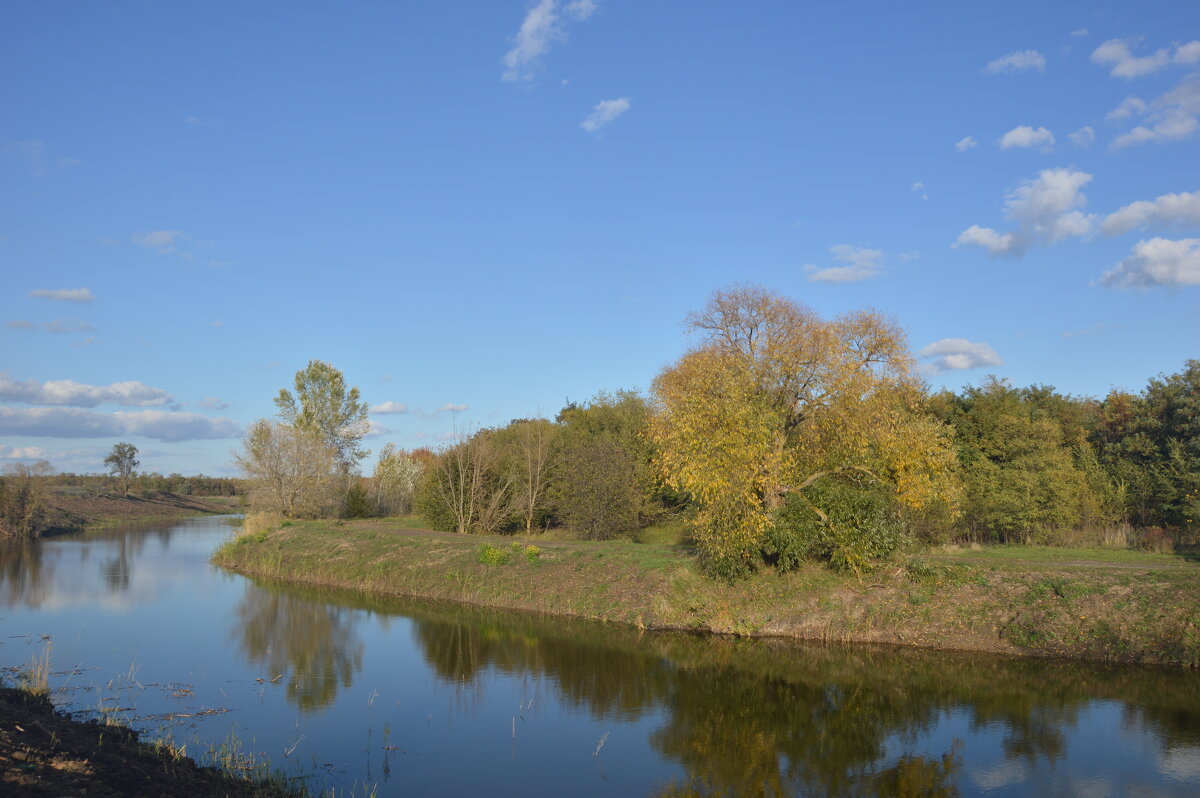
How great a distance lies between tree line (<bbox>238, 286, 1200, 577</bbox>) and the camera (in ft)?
71.8

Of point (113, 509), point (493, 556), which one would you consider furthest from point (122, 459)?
point (493, 556)

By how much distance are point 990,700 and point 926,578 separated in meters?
5.75

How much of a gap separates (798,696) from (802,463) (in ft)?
29.6

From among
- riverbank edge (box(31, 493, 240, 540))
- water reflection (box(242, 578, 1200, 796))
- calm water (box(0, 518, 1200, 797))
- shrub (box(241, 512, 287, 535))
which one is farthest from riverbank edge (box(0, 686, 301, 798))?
riverbank edge (box(31, 493, 240, 540))

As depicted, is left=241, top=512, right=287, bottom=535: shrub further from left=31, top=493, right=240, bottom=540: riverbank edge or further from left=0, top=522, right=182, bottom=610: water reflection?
left=31, top=493, right=240, bottom=540: riverbank edge

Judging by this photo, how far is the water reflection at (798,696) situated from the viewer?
1220 cm

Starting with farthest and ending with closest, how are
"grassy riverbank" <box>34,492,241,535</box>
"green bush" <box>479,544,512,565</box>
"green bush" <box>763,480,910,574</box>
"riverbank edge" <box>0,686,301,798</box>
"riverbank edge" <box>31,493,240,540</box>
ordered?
"grassy riverbank" <box>34,492,241,535</box>, "riverbank edge" <box>31,493,240,540</box>, "green bush" <box>479,544,512,565</box>, "green bush" <box>763,480,910,574</box>, "riverbank edge" <box>0,686,301,798</box>

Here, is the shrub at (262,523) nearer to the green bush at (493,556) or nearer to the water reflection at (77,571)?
the water reflection at (77,571)

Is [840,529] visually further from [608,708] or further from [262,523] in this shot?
[262,523]

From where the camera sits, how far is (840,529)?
71.1 feet

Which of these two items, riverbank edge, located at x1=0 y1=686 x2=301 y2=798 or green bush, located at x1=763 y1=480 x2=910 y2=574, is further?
green bush, located at x1=763 y1=480 x2=910 y2=574

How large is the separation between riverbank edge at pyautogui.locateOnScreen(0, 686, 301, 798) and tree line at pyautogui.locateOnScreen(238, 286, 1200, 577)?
538 inches

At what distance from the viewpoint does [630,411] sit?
47.7 metres

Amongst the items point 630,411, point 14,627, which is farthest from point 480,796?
point 630,411
